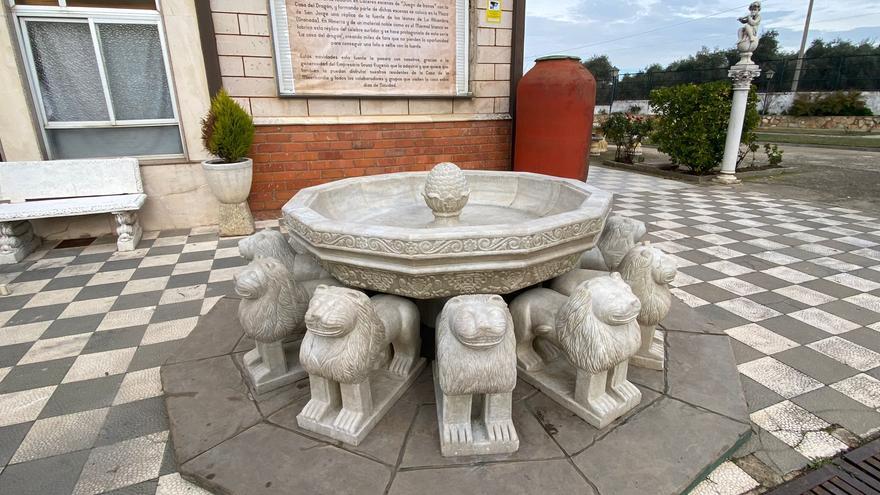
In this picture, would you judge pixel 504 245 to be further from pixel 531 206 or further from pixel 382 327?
pixel 531 206

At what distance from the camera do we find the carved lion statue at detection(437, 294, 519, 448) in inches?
54.9

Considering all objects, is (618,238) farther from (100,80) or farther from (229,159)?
(100,80)

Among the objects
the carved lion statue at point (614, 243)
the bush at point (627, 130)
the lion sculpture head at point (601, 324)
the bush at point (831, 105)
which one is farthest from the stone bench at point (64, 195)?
the bush at point (831, 105)

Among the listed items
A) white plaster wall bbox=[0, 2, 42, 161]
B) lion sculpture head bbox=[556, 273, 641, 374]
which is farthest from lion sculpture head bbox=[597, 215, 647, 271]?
white plaster wall bbox=[0, 2, 42, 161]

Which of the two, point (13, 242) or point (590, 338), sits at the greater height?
point (590, 338)

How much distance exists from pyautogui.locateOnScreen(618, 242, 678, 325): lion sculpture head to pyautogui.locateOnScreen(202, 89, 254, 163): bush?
392cm

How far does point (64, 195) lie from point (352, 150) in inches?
115

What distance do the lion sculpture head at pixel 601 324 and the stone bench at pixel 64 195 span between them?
429cm

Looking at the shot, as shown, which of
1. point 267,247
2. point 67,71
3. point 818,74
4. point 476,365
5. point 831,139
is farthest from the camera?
point 818,74

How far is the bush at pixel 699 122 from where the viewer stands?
Answer: 7332 millimetres

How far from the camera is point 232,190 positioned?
4359 millimetres

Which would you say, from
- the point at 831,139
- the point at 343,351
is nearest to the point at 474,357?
the point at 343,351

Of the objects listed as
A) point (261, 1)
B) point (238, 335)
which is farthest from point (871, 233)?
point (261, 1)

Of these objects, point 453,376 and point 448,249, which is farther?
point 448,249
